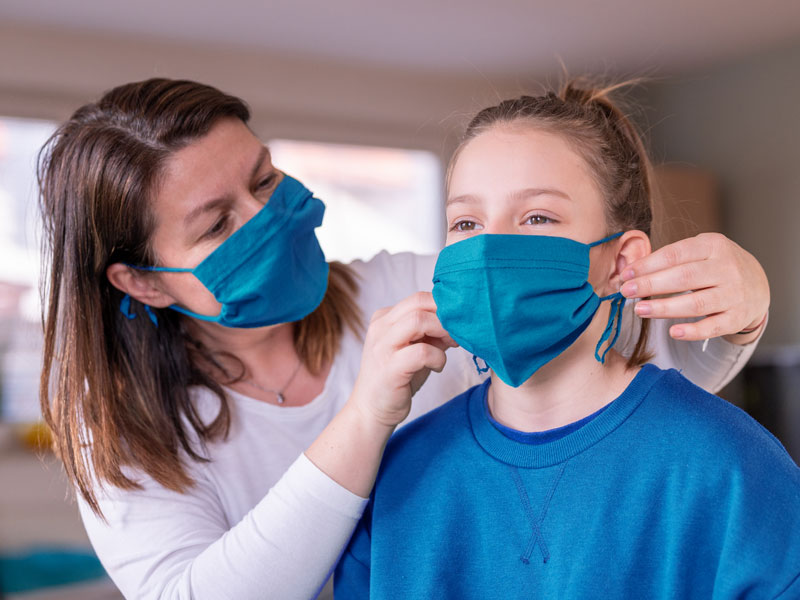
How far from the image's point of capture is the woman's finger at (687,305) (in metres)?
0.96

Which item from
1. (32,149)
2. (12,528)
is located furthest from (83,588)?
(32,149)

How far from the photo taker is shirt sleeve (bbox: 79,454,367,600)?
3.58 feet

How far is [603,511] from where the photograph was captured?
3.26 ft

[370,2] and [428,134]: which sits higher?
[370,2]

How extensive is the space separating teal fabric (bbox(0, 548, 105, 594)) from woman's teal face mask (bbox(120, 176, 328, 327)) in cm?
288

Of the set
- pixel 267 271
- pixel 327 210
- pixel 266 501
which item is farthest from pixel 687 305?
pixel 327 210

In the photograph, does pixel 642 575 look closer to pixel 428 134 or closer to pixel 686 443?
pixel 686 443

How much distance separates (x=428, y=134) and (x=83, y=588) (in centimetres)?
361

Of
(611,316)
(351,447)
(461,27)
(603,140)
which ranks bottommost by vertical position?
(351,447)

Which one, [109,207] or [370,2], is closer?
[109,207]

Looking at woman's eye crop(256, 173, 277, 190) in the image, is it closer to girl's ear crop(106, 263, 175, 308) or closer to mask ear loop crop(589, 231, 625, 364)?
girl's ear crop(106, 263, 175, 308)

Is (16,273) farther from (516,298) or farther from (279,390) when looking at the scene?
(516,298)

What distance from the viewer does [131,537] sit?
127cm

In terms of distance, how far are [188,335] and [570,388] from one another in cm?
82
